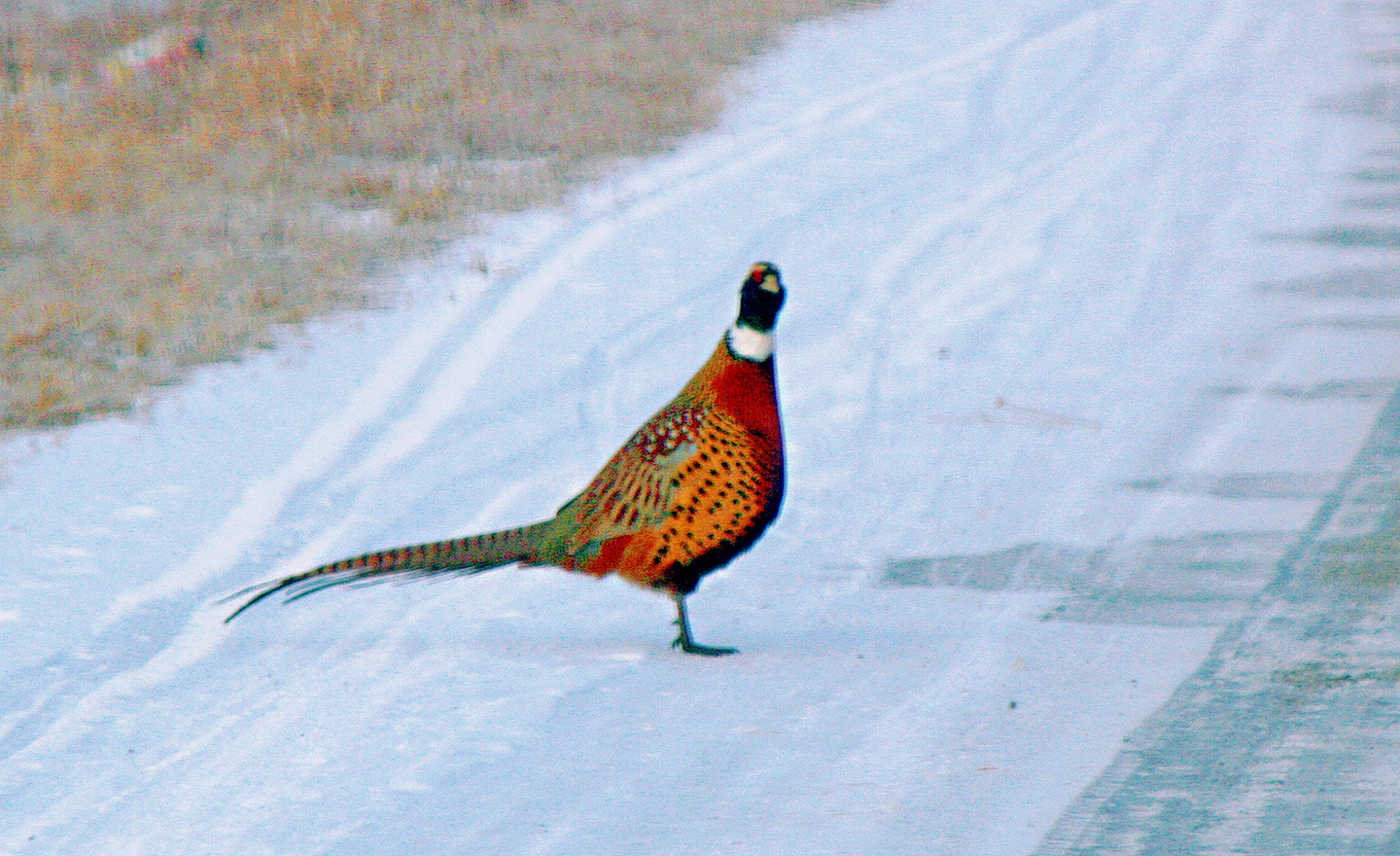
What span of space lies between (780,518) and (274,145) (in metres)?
4.49

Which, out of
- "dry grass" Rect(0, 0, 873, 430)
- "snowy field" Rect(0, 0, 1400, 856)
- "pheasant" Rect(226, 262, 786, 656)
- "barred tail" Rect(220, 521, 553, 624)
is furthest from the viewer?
"dry grass" Rect(0, 0, 873, 430)

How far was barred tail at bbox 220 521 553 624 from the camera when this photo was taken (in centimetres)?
363

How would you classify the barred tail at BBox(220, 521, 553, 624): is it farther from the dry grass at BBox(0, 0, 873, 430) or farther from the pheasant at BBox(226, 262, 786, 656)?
the dry grass at BBox(0, 0, 873, 430)

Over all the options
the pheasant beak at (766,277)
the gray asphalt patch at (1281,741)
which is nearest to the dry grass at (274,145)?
the pheasant beak at (766,277)

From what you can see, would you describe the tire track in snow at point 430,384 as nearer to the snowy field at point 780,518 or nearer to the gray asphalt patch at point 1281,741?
the snowy field at point 780,518

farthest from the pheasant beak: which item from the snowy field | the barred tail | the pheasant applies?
the snowy field

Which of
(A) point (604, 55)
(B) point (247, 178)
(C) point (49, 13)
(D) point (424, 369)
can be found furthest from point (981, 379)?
(C) point (49, 13)

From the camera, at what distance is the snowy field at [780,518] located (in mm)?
3193

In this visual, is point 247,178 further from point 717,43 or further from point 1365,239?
point 1365,239

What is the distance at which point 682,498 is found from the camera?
3488 mm

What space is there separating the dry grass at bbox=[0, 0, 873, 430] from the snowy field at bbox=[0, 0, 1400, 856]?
0.35 meters

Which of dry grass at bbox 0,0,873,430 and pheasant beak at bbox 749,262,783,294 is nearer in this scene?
pheasant beak at bbox 749,262,783,294

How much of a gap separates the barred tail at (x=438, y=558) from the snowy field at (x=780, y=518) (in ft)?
0.72

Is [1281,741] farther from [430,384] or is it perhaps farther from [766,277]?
[430,384]
